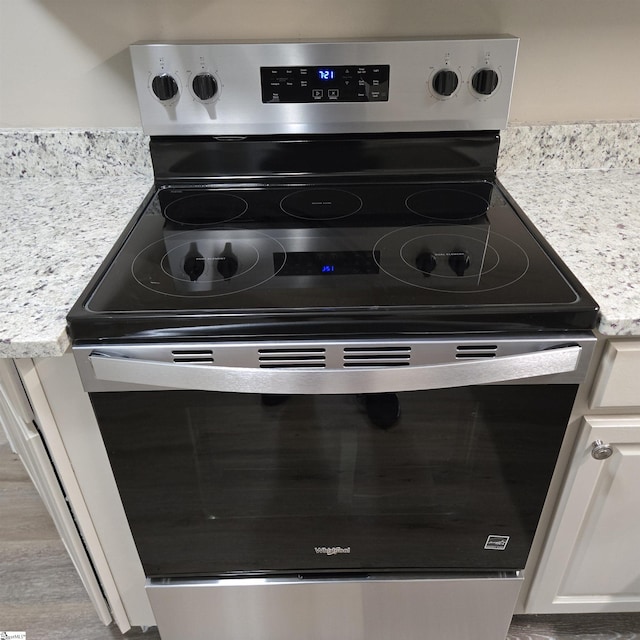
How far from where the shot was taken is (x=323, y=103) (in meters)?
1.19

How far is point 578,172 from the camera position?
4.34 ft

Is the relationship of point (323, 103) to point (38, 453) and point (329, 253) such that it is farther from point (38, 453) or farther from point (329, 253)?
point (38, 453)

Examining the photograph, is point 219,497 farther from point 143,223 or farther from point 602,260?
point 602,260

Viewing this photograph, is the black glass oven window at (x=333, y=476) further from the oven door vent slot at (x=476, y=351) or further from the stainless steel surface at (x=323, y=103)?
the stainless steel surface at (x=323, y=103)

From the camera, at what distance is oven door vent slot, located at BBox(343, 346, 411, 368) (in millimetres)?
860

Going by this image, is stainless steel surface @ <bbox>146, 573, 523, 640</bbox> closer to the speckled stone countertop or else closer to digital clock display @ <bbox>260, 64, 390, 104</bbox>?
the speckled stone countertop

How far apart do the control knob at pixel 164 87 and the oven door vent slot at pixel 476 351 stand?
A: 77 centimetres

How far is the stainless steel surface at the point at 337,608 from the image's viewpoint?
117 centimetres

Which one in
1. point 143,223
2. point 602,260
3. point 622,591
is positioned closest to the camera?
point 602,260

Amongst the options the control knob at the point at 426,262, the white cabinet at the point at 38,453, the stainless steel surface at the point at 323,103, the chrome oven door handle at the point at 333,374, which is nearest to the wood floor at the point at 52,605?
the white cabinet at the point at 38,453

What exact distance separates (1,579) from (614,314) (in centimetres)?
159

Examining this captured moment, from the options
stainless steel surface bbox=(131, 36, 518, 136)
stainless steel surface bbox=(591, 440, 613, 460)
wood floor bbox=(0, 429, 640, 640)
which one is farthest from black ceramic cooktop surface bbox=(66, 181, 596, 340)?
wood floor bbox=(0, 429, 640, 640)

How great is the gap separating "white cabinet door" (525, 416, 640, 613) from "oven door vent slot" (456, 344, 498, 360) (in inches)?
10.4

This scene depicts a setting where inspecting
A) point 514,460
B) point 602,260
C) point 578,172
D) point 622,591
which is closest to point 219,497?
point 514,460
